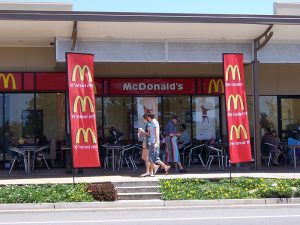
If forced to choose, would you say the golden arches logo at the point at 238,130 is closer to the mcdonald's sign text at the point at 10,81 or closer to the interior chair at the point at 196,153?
the interior chair at the point at 196,153

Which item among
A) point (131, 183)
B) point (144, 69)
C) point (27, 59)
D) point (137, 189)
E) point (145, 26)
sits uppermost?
point (145, 26)

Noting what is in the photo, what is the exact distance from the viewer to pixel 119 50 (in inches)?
643

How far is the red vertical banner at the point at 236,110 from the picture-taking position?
564 inches

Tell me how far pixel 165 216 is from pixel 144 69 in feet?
32.2

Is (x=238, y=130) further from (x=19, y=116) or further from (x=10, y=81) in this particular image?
(x=19, y=116)

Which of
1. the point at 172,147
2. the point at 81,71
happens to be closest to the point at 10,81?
the point at 81,71

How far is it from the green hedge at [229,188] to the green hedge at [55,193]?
1519mm

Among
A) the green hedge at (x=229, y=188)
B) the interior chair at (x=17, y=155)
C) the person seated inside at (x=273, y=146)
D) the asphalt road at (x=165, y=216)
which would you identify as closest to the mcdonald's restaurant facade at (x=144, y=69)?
the person seated inside at (x=273, y=146)

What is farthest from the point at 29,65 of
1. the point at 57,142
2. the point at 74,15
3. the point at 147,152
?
the point at 147,152

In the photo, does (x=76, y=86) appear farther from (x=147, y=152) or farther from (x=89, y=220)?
(x=89, y=220)

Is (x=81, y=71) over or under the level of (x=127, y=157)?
over

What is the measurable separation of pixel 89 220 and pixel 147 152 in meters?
5.21

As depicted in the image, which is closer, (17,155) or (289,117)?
(17,155)

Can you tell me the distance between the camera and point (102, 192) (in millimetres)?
12828
